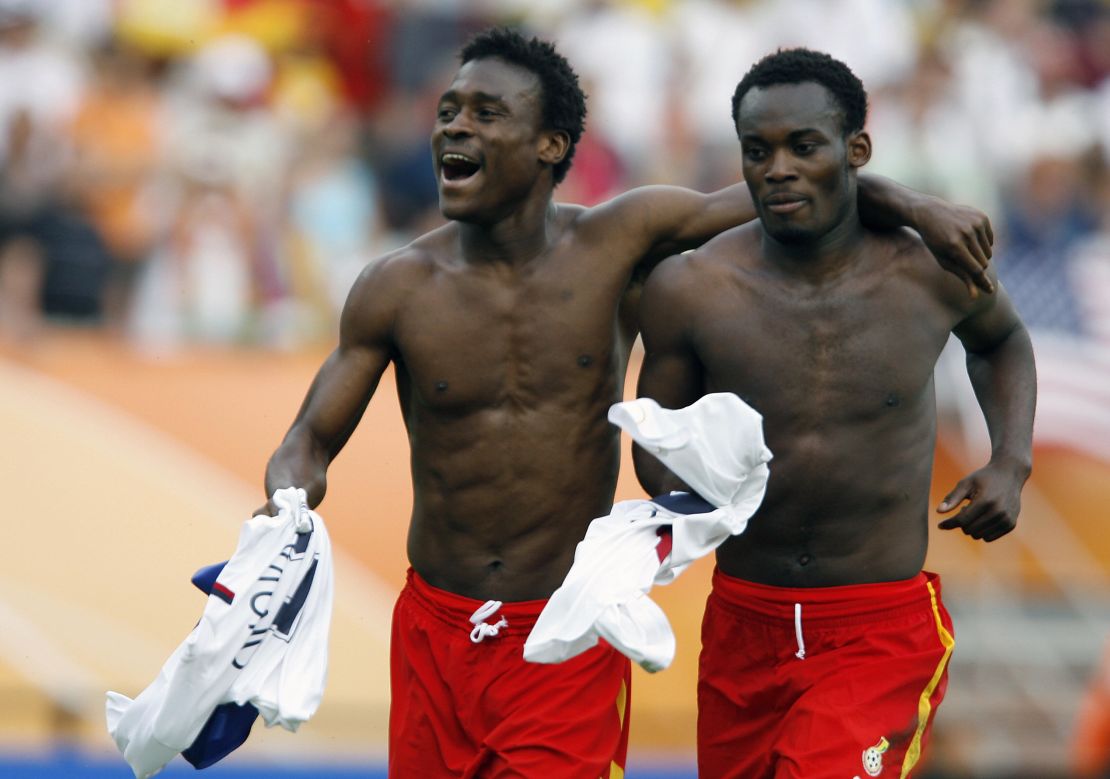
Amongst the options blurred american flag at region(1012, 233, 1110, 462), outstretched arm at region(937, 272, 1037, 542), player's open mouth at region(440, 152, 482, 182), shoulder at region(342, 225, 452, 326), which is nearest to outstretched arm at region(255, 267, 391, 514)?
shoulder at region(342, 225, 452, 326)

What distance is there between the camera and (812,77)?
17.5 ft

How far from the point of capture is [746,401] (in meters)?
5.43

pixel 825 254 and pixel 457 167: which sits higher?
pixel 457 167

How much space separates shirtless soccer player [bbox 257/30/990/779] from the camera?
554 centimetres

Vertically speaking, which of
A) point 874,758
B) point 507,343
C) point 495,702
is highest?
point 507,343

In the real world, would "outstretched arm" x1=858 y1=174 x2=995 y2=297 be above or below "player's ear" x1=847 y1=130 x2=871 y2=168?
below

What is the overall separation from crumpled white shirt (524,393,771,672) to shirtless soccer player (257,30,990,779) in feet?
1.67

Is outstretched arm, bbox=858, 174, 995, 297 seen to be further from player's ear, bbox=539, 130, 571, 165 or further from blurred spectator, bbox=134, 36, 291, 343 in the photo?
blurred spectator, bbox=134, 36, 291, 343

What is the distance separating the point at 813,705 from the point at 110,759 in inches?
195

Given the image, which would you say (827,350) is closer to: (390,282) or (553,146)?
(553,146)

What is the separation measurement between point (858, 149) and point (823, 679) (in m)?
1.44

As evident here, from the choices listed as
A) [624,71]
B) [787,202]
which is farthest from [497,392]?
[624,71]

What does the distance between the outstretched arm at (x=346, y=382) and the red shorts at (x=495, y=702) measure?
0.52 meters

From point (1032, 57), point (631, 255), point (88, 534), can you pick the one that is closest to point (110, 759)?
point (88, 534)
